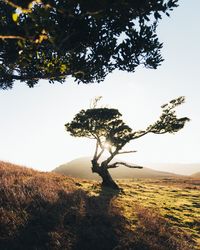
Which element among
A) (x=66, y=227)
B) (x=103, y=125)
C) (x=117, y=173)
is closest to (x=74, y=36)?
(x=66, y=227)

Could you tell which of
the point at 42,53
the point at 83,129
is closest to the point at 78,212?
the point at 42,53

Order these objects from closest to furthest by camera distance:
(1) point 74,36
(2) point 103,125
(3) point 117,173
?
(1) point 74,36, (2) point 103,125, (3) point 117,173

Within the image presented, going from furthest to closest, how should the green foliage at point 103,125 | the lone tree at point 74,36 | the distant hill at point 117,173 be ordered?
the distant hill at point 117,173
the green foliage at point 103,125
the lone tree at point 74,36

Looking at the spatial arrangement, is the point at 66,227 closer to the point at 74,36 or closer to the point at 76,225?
the point at 76,225

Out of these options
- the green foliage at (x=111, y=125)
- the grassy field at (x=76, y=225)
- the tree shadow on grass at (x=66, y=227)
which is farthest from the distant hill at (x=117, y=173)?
the tree shadow on grass at (x=66, y=227)

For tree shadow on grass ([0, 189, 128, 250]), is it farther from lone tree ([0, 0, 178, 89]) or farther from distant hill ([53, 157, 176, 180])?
distant hill ([53, 157, 176, 180])

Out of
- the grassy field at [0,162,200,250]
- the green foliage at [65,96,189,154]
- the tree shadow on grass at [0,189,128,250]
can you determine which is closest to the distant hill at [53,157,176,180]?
the green foliage at [65,96,189,154]

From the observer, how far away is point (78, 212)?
14.4 m

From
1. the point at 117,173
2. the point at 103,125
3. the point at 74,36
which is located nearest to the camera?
the point at 74,36

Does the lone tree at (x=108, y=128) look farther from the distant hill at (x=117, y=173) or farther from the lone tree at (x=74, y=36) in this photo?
the distant hill at (x=117, y=173)

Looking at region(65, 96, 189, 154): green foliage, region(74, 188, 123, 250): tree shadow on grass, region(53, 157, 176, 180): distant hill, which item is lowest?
region(74, 188, 123, 250): tree shadow on grass

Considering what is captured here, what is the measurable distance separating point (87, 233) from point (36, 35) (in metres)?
8.17

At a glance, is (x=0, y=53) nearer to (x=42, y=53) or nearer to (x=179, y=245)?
(x=42, y=53)

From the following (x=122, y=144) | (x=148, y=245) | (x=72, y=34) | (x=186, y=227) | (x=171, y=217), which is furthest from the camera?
(x=122, y=144)
